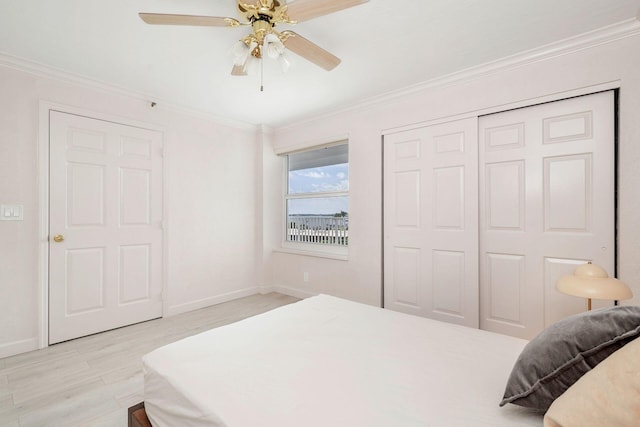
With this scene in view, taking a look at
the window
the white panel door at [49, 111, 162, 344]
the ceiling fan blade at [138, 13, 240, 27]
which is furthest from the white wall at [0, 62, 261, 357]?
the ceiling fan blade at [138, 13, 240, 27]

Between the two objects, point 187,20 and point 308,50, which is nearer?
point 187,20

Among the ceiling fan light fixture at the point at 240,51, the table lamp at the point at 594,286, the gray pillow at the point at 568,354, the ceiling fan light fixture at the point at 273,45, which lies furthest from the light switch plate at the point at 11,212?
the table lamp at the point at 594,286

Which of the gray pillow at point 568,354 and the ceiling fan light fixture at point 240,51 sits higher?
the ceiling fan light fixture at point 240,51

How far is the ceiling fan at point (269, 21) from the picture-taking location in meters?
1.48

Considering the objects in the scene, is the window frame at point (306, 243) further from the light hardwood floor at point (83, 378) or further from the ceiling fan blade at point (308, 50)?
the ceiling fan blade at point (308, 50)

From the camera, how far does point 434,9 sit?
1.90 meters

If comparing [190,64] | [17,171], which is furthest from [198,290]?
[190,64]

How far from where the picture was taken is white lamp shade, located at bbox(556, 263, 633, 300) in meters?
1.71

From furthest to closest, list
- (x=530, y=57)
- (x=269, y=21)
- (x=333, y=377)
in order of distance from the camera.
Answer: (x=530, y=57), (x=269, y=21), (x=333, y=377)

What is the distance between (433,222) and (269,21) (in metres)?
2.29

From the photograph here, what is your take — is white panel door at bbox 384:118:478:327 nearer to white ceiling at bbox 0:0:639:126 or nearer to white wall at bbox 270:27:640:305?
white wall at bbox 270:27:640:305

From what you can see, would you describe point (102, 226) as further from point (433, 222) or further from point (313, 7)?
point (433, 222)

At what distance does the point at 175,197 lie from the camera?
11.6 feet

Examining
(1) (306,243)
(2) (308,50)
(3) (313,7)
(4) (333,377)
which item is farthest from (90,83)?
(4) (333,377)
